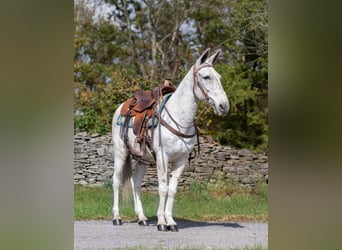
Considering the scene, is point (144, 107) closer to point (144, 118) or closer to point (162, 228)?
point (144, 118)

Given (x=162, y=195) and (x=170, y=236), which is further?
(x=162, y=195)

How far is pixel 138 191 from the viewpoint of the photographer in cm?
391

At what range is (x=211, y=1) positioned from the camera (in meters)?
6.94

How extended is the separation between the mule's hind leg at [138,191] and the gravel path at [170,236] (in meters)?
0.07

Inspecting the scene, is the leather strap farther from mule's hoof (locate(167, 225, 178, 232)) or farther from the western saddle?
mule's hoof (locate(167, 225, 178, 232))

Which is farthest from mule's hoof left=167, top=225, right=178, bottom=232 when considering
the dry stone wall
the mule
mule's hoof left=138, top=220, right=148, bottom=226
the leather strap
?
the dry stone wall

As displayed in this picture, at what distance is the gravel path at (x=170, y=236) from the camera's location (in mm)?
3420

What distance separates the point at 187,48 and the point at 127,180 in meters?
3.20

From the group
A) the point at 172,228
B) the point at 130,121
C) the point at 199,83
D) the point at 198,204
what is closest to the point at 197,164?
the point at 198,204

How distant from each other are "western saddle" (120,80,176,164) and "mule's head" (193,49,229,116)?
1.27 ft

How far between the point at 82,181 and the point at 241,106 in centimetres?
258
